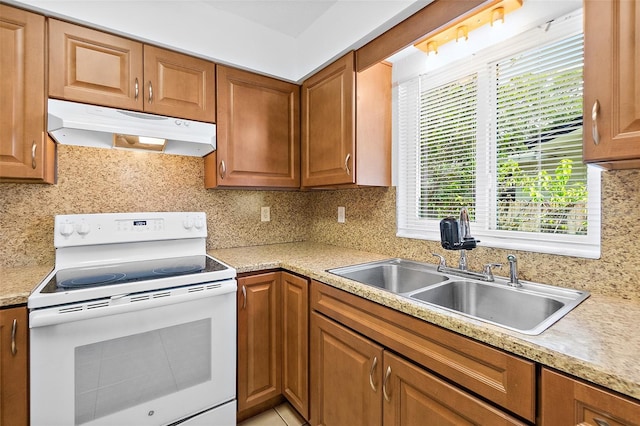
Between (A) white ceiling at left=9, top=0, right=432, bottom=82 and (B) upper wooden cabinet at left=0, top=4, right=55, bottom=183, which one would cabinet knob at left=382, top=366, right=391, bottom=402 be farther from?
(B) upper wooden cabinet at left=0, top=4, right=55, bottom=183

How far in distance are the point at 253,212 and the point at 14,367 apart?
1530mm

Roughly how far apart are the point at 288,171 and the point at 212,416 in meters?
1.54

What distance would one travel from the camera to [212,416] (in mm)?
1509

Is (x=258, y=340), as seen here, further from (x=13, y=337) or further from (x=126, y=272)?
(x=13, y=337)

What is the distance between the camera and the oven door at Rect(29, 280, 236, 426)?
3.84 ft

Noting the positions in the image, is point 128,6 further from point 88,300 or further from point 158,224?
point 88,300

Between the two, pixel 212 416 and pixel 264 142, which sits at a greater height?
pixel 264 142

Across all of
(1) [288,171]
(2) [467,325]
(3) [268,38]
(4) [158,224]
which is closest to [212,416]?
(4) [158,224]

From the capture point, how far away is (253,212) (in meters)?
2.40

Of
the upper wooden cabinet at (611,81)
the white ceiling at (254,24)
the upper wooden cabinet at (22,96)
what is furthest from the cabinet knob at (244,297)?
the upper wooden cabinet at (611,81)

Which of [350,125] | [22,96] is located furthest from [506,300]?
[22,96]

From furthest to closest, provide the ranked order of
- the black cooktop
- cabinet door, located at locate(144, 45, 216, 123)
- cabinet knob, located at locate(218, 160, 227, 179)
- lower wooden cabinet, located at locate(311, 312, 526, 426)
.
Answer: cabinet knob, located at locate(218, 160, 227, 179), cabinet door, located at locate(144, 45, 216, 123), the black cooktop, lower wooden cabinet, located at locate(311, 312, 526, 426)

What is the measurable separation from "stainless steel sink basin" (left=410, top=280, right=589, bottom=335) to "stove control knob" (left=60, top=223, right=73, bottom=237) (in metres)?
1.77

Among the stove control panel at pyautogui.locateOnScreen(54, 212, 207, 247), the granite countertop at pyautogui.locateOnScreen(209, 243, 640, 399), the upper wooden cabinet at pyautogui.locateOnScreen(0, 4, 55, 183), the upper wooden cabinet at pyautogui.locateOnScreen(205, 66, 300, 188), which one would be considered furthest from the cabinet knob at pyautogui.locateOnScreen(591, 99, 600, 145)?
the upper wooden cabinet at pyautogui.locateOnScreen(0, 4, 55, 183)
